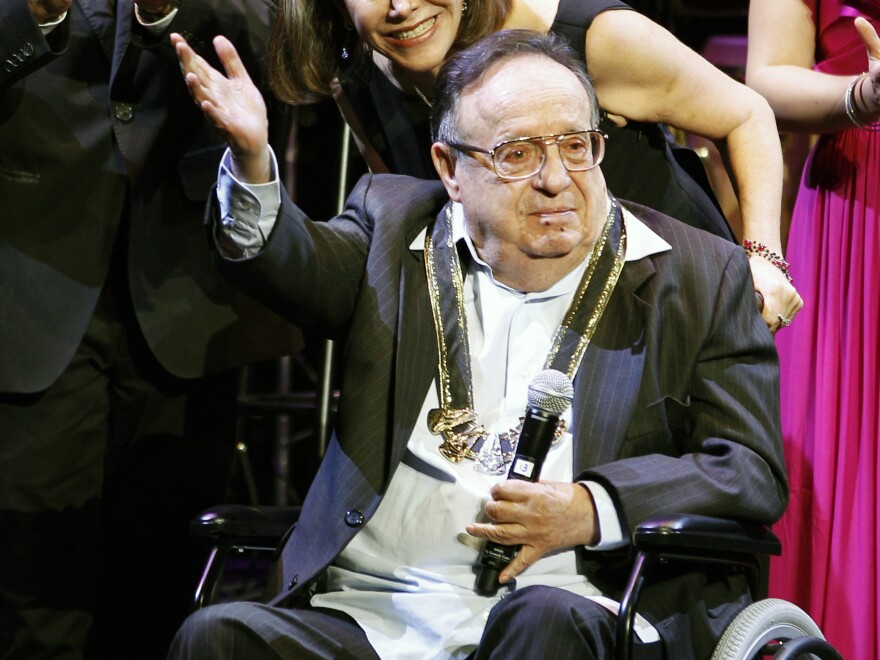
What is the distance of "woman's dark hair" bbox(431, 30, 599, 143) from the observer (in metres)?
2.38

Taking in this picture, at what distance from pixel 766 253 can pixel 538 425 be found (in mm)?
783

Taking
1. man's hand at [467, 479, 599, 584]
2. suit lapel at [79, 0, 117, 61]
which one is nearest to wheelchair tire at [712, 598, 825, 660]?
man's hand at [467, 479, 599, 584]

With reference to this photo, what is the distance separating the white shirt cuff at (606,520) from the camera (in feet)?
6.73

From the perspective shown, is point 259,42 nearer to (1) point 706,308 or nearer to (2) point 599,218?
(2) point 599,218

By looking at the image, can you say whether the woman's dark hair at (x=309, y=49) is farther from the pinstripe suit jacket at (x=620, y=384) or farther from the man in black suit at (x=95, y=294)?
the pinstripe suit jacket at (x=620, y=384)

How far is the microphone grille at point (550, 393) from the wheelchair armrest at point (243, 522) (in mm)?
603

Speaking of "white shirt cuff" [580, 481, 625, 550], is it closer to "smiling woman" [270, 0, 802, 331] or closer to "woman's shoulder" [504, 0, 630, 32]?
"smiling woman" [270, 0, 802, 331]

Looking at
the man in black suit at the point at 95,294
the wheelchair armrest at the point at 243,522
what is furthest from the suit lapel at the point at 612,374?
the man in black suit at the point at 95,294

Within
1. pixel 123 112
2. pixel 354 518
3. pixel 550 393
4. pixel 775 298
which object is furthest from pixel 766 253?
pixel 123 112

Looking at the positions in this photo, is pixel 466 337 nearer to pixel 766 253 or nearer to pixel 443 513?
pixel 443 513

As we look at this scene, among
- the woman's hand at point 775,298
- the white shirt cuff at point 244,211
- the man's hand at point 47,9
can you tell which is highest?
the man's hand at point 47,9

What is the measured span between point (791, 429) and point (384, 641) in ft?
4.06

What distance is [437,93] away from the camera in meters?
2.49

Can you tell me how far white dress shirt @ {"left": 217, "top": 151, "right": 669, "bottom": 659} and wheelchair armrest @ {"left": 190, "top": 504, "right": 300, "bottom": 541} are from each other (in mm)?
137
